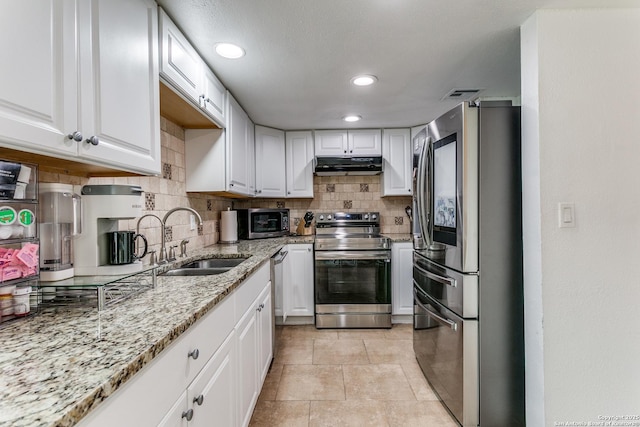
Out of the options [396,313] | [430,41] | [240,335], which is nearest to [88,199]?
[240,335]

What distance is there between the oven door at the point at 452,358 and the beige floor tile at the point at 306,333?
105 centimetres

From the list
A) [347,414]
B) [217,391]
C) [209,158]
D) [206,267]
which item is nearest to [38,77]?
[217,391]

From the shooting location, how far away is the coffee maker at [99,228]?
121 centimetres

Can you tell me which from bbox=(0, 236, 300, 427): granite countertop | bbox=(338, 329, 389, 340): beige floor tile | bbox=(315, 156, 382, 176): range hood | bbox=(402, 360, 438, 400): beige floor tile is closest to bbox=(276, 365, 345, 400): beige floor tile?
bbox=(402, 360, 438, 400): beige floor tile

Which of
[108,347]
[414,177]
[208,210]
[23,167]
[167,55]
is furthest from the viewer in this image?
[208,210]

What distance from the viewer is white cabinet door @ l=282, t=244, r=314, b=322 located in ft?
10.4

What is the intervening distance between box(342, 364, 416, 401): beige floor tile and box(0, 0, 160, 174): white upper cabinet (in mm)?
1802

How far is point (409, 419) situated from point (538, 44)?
6.85 ft

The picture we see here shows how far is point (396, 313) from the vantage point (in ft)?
10.5

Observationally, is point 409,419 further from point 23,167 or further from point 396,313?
point 23,167

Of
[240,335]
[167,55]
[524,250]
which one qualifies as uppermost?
[167,55]

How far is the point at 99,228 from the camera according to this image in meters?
1.24

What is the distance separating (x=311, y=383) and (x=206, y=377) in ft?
4.15

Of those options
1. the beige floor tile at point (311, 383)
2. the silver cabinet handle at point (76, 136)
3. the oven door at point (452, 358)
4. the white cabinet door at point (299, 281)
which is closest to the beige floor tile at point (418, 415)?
the oven door at point (452, 358)
